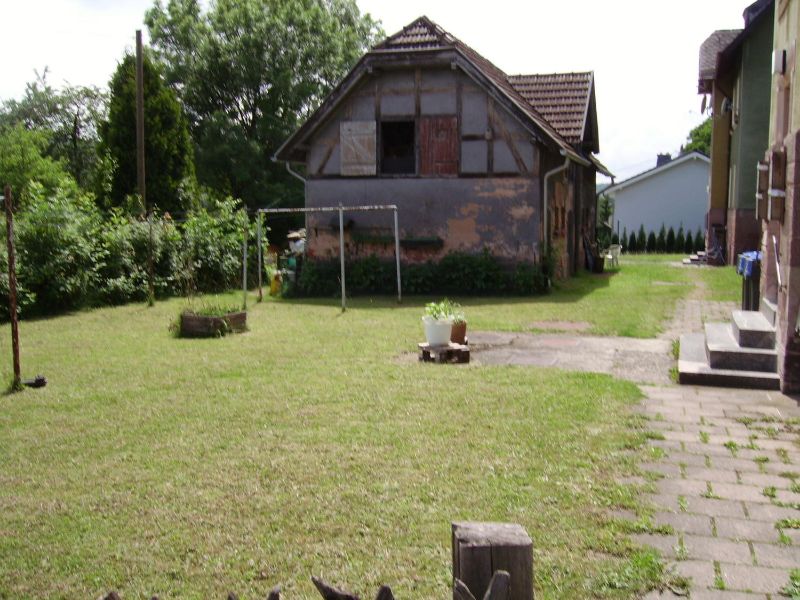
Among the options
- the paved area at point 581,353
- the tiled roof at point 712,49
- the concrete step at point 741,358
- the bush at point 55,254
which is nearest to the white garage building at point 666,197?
the tiled roof at point 712,49

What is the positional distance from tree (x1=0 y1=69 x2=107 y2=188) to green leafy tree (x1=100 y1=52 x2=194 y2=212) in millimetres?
16400

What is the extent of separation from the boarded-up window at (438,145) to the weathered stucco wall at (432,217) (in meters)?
0.28

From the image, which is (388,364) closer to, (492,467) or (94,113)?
(492,467)

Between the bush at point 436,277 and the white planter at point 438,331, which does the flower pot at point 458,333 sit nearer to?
the white planter at point 438,331

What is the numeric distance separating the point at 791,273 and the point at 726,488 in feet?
10.6

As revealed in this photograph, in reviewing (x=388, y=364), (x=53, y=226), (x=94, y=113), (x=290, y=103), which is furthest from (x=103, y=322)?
(x=94, y=113)

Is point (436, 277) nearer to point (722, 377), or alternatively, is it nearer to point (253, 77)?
point (722, 377)

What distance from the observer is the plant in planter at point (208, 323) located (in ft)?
37.7

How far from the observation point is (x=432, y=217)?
18.3 meters

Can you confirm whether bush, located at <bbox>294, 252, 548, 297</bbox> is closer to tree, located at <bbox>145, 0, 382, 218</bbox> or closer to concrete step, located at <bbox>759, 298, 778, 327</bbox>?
concrete step, located at <bbox>759, 298, 778, 327</bbox>

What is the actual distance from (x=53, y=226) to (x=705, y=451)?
1256cm

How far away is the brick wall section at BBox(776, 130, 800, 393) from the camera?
719 cm

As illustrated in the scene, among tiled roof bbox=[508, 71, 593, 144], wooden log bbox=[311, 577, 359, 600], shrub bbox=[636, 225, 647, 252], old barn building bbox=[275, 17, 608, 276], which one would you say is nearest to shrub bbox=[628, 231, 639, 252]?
shrub bbox=[636, 225, 647, 252]

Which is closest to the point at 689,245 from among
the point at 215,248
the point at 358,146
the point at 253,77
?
the point at 253,77
